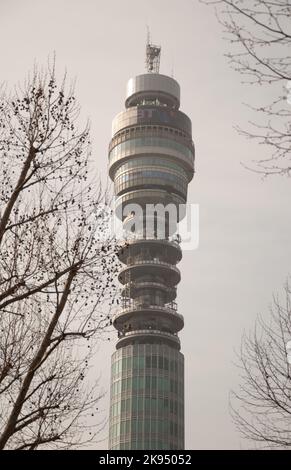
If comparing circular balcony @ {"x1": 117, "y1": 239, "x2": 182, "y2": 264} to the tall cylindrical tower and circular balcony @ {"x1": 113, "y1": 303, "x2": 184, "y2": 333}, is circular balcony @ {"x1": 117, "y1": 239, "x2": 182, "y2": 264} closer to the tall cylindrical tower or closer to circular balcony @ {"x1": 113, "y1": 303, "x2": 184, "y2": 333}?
the tall cylindrical tower

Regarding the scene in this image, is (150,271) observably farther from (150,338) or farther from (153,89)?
(153,89)

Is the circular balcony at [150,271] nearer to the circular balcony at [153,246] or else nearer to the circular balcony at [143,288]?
the circular balcony at [143,288]

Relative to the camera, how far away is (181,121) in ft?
474

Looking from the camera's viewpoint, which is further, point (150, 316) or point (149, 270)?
point (149, 270)

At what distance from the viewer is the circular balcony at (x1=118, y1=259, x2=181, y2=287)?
134 m

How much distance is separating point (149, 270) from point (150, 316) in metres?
8.34

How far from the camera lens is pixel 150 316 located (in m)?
132

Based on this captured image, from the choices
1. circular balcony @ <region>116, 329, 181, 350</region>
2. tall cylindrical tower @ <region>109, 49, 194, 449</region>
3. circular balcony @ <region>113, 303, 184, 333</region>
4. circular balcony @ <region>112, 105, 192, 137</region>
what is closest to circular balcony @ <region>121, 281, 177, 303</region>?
tall cylindrical tower @ <region>109, 49, 194, 449</region>

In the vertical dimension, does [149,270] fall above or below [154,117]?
below

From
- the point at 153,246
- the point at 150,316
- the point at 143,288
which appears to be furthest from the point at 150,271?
the point at 150,316

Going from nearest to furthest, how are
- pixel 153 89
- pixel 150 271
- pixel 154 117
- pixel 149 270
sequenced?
1. pixel 149 270
2. pixel 150 271
3. pixel 154 117
4. pixel 153 89

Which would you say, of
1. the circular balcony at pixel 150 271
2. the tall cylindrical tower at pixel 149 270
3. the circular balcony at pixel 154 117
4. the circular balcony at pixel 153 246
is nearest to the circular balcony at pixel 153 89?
the tall cylindrical tower at pixel 149 270

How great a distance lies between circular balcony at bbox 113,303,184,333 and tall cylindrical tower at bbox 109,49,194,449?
17cm

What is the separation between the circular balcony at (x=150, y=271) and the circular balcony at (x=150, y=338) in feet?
31.5
